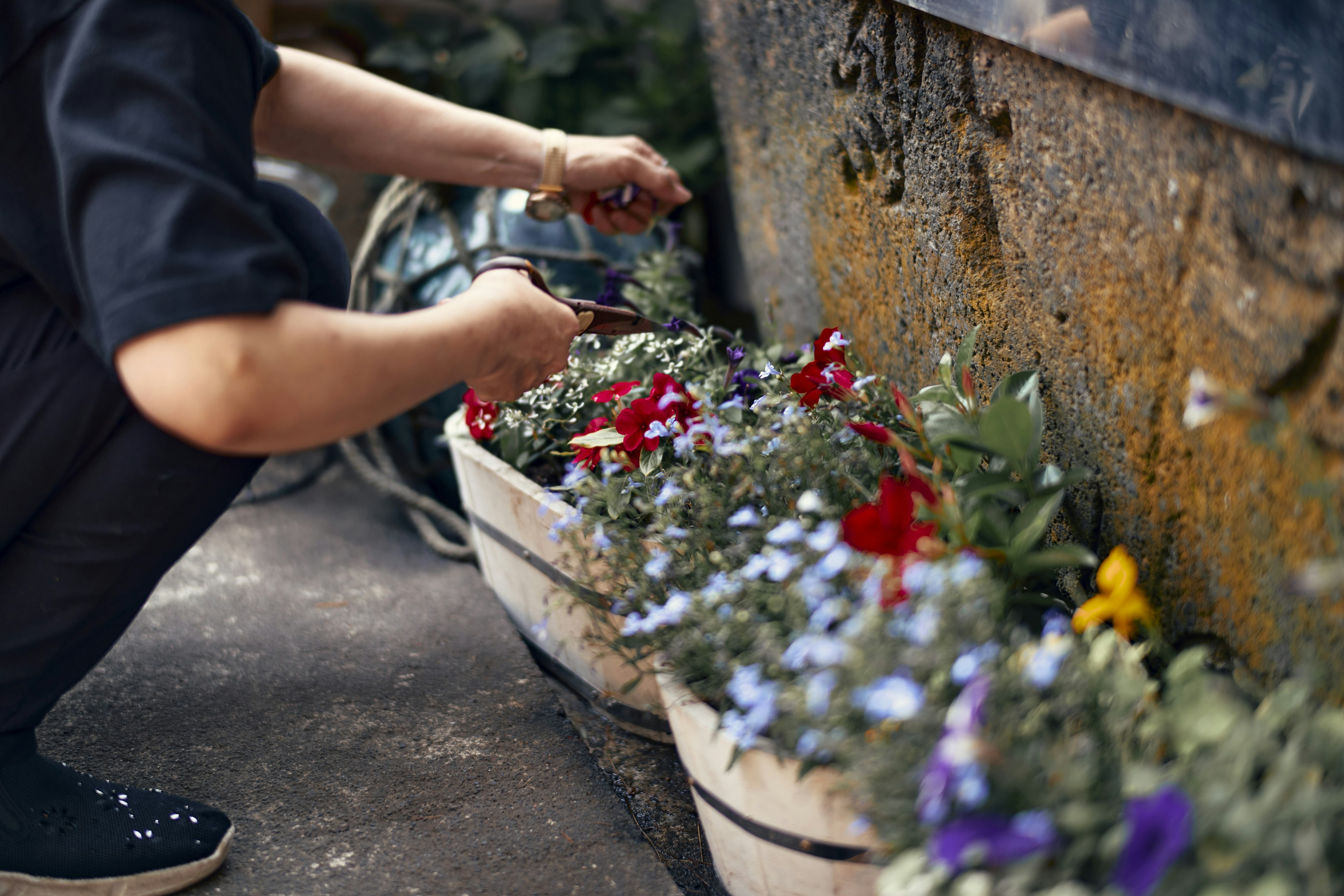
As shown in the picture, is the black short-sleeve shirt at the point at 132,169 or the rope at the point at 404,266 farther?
the rope at the point at 404,266

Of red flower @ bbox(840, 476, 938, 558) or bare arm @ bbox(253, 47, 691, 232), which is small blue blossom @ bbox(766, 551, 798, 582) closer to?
red flower @ bbox(840, 476, 938, 558)

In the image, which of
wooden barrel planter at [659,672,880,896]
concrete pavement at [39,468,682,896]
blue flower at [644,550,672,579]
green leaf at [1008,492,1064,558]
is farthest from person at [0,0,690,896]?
green leaf at [1008,492,1064,558]

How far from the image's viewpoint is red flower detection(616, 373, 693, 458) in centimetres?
142

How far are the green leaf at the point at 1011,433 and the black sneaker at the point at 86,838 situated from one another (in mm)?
1058

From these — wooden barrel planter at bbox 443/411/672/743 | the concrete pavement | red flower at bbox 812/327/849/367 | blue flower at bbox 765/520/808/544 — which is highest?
blue flower at bbox 765/520/808/544

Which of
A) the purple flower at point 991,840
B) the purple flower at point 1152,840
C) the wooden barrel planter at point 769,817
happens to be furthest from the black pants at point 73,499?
the purple flower at point 1152,840

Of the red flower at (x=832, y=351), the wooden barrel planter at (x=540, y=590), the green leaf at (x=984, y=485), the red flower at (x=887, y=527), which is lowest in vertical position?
the wooden barrel planter at (x=540, y=590)

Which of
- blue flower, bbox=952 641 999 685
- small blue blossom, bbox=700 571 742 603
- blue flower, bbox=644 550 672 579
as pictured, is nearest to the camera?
blue flower, bbox=952 641 999 685

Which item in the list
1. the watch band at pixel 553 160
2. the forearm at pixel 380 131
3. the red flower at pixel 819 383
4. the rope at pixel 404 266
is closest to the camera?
the red flower at pixel 819 383

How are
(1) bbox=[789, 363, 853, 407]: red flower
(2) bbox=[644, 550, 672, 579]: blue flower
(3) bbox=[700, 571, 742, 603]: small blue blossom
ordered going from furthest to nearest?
(1) bbox=[789, 363, 853, 407]: red flower
(2) bbox=[644, 550, 672, 579]: blue flower
(3) bbox=[700, 571, 742, 603]: small blue blossom

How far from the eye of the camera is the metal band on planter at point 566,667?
156 cm

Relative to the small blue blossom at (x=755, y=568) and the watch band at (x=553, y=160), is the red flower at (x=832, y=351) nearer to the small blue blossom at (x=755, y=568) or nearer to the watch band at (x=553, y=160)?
the small blue blossom at (x=755, y=568)

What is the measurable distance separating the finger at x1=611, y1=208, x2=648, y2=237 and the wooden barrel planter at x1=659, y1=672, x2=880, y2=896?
0.97m

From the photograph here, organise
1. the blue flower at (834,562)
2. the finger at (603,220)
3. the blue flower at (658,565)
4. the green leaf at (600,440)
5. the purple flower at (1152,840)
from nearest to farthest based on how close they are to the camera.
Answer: the purple flower at (1152,840)
the blue flower at (834,562)
the blue flower at (658,565)
the green leaf at (600,440)
the finger at (603,220)
